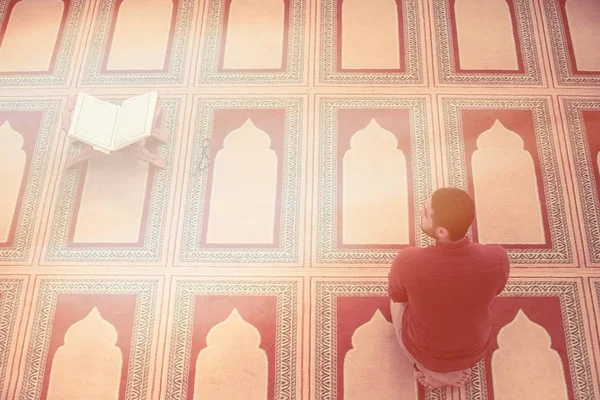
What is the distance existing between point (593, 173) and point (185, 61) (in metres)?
2.01

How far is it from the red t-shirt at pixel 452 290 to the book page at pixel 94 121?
1.42 meters

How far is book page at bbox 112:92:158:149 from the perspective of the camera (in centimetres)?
238

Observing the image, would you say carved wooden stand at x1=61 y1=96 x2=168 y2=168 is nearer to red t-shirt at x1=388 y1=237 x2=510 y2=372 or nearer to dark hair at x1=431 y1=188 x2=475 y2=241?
red t-shirt at x1=388 y1=237 x2=510 y2=372

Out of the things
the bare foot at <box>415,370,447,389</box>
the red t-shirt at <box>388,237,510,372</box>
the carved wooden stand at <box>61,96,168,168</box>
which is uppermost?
the carved wooden stand at <box>61,96,168,168</box>

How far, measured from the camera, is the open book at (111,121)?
2393mm

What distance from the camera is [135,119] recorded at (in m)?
2.44

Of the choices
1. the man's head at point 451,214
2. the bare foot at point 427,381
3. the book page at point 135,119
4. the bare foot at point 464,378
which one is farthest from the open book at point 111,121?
the bare foot at point 464,378

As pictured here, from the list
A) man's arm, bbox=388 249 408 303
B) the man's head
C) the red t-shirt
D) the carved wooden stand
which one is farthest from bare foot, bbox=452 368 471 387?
the carved wooden stand

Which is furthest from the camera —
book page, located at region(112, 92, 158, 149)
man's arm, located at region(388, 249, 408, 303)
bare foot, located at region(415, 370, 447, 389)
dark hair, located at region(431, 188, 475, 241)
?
book page, located at region(112, 92, 158, 149)

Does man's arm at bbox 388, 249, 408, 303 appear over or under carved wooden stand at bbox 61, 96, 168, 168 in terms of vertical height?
under

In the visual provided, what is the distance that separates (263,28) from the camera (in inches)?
114

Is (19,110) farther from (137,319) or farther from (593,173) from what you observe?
(593,173)

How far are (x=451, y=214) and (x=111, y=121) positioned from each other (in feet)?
5.33

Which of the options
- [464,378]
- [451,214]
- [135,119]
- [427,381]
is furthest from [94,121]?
[464,378]
